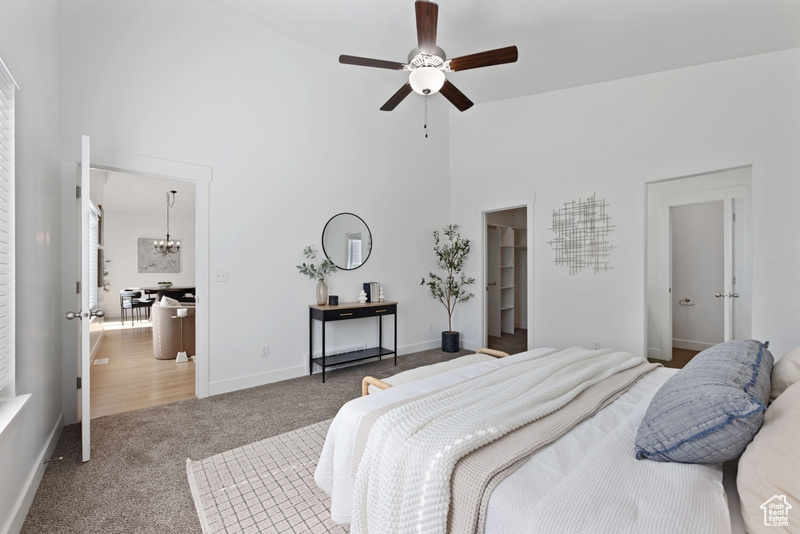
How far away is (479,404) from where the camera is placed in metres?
1.50

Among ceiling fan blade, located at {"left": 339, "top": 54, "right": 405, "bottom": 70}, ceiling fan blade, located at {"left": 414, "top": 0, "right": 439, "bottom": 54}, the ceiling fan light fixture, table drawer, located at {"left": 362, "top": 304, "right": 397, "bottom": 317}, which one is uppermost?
ceiling fan blade, located at {"left": 414, "top": 0, "right": 439, "bottom": 54}

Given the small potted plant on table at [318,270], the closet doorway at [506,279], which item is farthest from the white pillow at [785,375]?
the closet doorway at [506,279]

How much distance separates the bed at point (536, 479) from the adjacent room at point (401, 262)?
0.03 feet

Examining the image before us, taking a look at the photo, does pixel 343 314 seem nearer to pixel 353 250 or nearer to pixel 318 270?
pixel 318 270

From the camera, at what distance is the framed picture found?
9.02 meters

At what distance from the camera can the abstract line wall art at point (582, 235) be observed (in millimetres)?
4000

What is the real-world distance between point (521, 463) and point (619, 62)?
159 inches

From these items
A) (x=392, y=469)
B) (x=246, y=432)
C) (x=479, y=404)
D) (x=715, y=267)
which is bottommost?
(x=246, y=432)

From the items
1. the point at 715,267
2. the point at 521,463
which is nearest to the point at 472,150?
the point at 715,267

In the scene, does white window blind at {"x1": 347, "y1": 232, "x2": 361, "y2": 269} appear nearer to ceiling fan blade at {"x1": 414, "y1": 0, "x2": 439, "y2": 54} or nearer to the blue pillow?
ceiling fan blade at {"x1": 414, "y1": 0, "x2": 439, "y2": 54}

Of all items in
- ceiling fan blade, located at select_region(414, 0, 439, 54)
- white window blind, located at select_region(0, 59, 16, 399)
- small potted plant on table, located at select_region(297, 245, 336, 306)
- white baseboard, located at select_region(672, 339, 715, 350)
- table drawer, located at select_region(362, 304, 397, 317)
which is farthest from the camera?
white baseboard, located at select_region(672, 339, 715, 350)

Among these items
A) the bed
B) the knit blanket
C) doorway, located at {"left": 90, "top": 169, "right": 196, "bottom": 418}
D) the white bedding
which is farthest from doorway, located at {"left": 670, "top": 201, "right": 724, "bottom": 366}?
doorway, located at {"left": 90, "top": 169, "right": 196, "bottom": 418}

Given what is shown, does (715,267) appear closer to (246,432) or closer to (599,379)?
(599,379)

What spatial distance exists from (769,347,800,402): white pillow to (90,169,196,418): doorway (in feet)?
13.2
